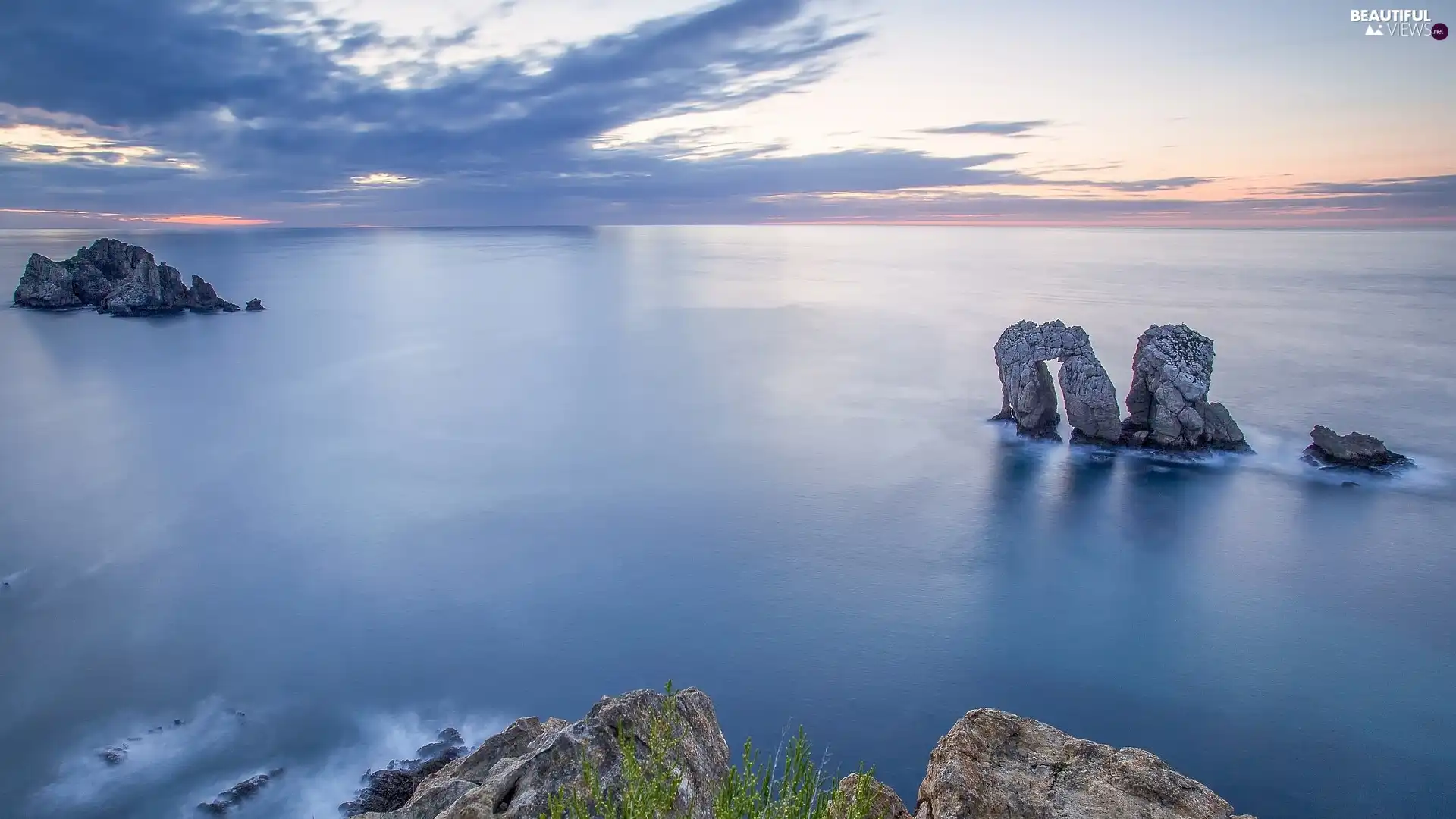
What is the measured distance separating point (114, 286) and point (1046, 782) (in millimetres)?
96557

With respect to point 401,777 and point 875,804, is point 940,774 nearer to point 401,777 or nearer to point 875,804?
point 875,804

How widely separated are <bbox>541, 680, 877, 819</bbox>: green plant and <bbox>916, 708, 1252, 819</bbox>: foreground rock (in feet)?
2.65

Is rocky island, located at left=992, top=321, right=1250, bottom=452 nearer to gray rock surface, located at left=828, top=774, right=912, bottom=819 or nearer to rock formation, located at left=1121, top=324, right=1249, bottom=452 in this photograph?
rock formation, located at left=1121, top=324, right=1249, bottom=452

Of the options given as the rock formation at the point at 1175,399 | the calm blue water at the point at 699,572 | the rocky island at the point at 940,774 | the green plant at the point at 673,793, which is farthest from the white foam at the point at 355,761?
the rock formation at the point at 1175,399

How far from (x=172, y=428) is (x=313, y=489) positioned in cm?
1488

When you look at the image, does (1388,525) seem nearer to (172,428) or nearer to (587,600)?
(587,600)

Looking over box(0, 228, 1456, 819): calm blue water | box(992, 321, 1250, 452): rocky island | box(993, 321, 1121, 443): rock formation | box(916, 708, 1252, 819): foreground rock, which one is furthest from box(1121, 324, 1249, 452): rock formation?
box(916, 708, 1252, 819): foreground rock

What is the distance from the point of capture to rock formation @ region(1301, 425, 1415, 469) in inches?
1378

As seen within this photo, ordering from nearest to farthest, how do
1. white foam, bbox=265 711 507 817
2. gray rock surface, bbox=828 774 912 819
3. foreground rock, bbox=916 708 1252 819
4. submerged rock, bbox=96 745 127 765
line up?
1. gray rock surface, bbox=828 774 912 819
2. foreground rock, bbox=916 708 1252 819
3. white foam, bbox=265 711 507 817
4. submerged rock, bbox=96 745 127 765

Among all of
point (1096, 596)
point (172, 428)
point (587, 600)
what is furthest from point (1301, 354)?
point (172, 428)

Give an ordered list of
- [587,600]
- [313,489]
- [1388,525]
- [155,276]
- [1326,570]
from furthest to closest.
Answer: [155,276] < [313,489] < [1388,525] < [1326,570] < [587,600]

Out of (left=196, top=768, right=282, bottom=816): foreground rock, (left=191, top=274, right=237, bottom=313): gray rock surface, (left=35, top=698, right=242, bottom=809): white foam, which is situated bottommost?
(left=196, top=768, right=282, bottom=816): foreground rock

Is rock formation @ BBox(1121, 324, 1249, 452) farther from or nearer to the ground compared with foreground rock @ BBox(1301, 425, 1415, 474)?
farther from the ground

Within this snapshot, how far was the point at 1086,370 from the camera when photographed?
36.9 m
